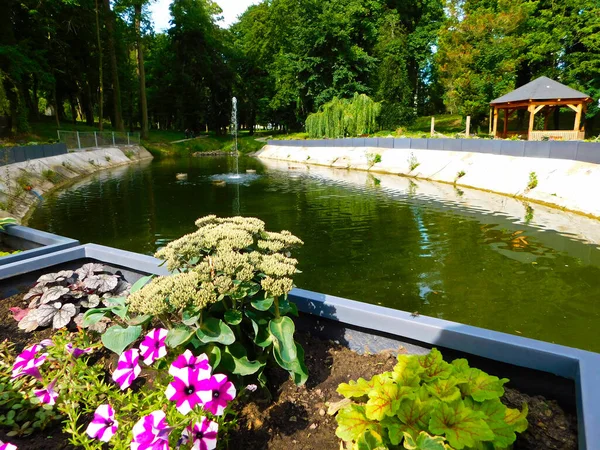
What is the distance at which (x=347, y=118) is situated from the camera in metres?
36.1

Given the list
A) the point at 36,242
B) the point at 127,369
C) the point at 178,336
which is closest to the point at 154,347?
the point at 127,369

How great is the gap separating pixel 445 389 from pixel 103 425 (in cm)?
174

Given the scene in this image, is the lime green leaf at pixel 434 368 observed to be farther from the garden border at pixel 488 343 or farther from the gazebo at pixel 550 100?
the gazebo at pixel 550 100

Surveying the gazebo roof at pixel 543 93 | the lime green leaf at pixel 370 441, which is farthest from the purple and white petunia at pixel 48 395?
the gazebo roof at pixel 543 93

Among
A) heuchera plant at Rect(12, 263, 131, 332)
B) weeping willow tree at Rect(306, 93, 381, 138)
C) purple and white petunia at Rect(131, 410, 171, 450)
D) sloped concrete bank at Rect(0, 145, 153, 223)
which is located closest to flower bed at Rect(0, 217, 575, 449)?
purple and white petunia at Rect(131, 410, 171, 450)

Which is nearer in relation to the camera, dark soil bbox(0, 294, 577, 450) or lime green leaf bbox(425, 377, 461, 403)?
lime green leaf bbox(425, 377, 461, 403)

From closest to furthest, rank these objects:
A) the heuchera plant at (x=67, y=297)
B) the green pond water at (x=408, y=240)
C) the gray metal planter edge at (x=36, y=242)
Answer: the heuchera plant at (x=67, y=297), the gray metal planter edge at (x=36, y=242), the green pond water at (x=408, y=240)

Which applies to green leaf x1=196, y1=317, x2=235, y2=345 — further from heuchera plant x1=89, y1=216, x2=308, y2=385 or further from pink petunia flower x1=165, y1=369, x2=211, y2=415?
pink petunia flower x1=165, y1=369, x2=211, y2=415

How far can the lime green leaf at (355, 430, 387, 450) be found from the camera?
5.73 ft

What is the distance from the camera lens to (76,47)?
40688mm

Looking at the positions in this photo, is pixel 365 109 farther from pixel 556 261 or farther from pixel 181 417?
pixel 181 417

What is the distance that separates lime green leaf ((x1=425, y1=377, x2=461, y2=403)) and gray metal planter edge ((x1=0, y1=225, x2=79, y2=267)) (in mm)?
4255

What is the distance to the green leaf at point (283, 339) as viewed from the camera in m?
2.27

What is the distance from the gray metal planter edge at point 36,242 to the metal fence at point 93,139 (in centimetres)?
2439
